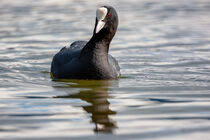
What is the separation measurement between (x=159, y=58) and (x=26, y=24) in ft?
18.7

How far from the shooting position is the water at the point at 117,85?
4.64 m

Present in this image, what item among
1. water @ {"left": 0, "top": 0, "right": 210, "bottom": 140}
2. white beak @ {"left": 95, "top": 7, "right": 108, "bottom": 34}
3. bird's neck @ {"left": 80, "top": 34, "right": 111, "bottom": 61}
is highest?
white beak @ {"left": 95, "top": 7, "right": 108, "bottom": 34}

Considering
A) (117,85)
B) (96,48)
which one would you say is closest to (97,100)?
(117,85)

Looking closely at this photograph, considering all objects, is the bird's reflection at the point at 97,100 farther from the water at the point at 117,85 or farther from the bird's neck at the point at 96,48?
the bird's neck at the point at 96,48

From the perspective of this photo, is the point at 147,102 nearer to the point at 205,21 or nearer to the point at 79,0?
the point at 205,21

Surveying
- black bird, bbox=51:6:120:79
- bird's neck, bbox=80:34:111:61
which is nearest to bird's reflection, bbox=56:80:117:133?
black bird, bbox=51:6:120:79

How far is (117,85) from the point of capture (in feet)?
22.6

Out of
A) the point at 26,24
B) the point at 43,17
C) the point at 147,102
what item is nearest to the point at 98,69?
the point at 147,102

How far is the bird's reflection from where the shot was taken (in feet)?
15.6

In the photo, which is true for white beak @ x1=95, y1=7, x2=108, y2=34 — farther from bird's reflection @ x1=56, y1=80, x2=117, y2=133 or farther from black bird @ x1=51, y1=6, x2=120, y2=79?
bird's reflection @ x1=56, y1=80, x2=117, y2=133

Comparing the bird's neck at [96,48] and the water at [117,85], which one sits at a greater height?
the bird's neck at [96,48]

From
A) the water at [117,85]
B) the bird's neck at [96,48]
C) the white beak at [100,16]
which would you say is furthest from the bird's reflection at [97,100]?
the white beak at [100,16]

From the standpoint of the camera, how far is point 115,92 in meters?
6.41

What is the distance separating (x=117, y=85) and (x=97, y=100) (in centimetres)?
101
